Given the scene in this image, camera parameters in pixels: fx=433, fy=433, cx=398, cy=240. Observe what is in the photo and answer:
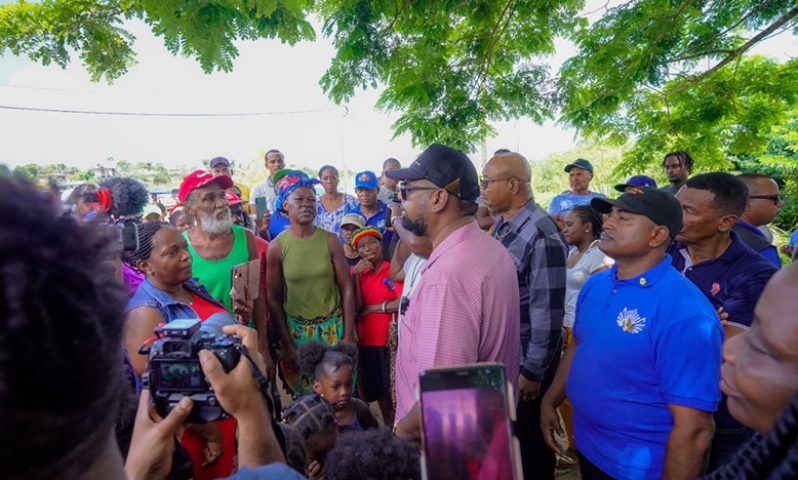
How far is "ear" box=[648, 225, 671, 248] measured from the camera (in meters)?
2.13

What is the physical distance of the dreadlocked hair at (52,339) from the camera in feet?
1.92

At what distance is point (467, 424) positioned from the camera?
105 cm

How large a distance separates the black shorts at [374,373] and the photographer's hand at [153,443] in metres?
2.87

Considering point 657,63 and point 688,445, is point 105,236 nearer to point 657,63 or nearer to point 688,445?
point 688,445

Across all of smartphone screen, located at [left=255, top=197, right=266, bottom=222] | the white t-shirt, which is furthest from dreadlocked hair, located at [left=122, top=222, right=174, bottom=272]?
smartphone screen, located at [left=255, top=197, right=266, bottom=222]

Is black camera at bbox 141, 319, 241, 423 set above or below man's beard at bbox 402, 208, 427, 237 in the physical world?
below

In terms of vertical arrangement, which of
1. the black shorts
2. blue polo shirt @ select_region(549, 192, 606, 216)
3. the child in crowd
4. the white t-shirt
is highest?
blue polo shirt @ select_region(549, 192, 606, 216)

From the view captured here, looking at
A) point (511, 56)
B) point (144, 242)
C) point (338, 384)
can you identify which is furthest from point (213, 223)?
point (511, 56)

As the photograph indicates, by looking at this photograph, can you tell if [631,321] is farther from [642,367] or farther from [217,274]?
[217,274]

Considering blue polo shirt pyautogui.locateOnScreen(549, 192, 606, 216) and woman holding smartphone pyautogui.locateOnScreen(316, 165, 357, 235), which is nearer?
woman holding smartphone pyautogui.locateOnScreen(316, 165, 357, 235)

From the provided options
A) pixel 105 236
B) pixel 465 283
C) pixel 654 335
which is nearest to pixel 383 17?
pixel 465 283

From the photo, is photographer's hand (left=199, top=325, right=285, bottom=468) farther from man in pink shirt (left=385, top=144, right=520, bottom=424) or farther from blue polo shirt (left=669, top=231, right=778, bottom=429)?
blue polo shirt (left=669, top=231, right=778, bottom=429)

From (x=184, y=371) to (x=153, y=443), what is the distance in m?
0.19

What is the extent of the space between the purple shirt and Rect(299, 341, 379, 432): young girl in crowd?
90 cm
